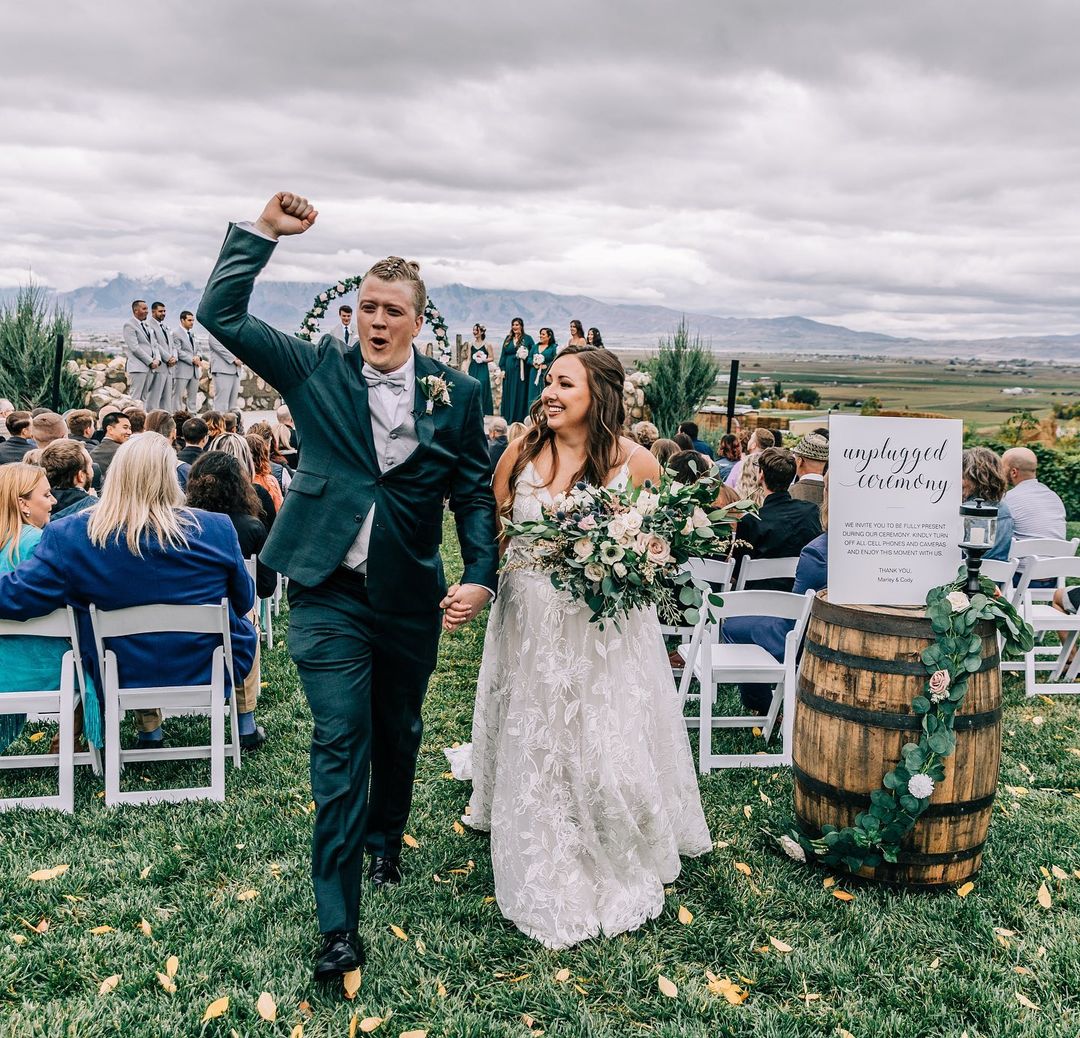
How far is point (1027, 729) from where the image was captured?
19.2 ft

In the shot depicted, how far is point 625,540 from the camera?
3312 mm

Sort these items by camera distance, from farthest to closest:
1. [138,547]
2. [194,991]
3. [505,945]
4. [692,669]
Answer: [692,669] → [138,547] → [505,945] → [194,991]

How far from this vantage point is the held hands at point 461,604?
3.27 metres

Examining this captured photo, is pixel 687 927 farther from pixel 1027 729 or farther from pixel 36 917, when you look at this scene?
pixel 1027 729

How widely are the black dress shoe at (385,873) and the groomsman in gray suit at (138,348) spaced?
1541cm

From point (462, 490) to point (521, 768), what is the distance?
1.11 metres

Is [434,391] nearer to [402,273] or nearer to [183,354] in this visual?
[402,273]

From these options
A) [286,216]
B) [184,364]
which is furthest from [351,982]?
[184,364]

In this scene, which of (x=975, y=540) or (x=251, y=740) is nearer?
(x=975, y=540)

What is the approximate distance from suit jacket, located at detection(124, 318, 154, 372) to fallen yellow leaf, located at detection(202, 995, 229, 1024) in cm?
1614

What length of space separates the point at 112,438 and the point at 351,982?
712cm

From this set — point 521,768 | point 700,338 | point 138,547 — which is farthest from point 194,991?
point 700,338

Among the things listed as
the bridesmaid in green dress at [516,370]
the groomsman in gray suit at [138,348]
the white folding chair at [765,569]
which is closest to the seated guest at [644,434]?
the white folding chair at [765,569]

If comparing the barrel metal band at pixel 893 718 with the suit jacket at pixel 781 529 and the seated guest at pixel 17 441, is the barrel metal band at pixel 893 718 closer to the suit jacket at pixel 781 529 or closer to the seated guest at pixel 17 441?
the suit jacket at pixel 781 529
